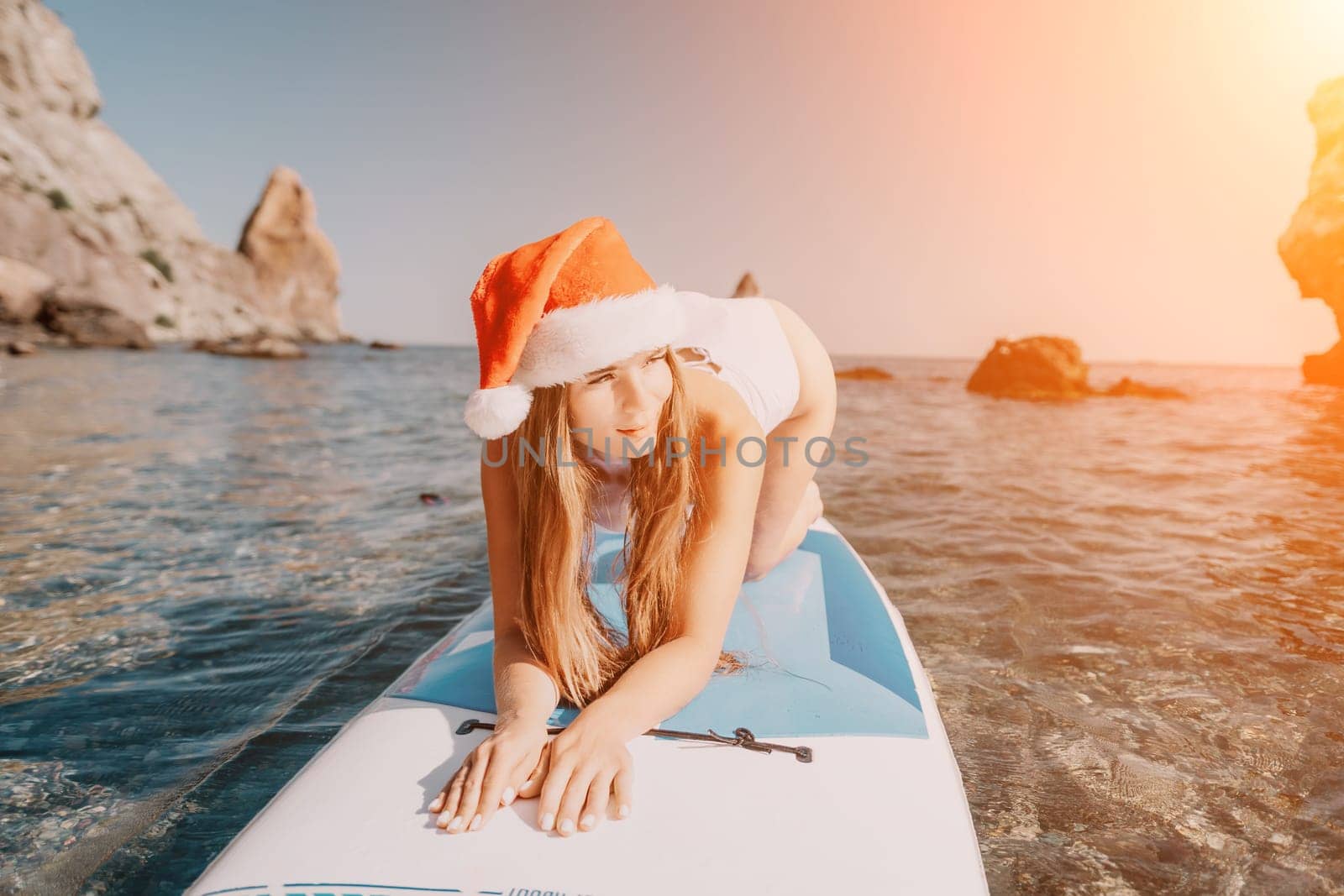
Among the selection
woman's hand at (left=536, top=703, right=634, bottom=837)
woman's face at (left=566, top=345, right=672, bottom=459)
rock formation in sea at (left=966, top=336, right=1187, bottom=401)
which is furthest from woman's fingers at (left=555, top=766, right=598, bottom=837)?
rock formation in sea at (left=966, top=336, right=1187, bottom=401)

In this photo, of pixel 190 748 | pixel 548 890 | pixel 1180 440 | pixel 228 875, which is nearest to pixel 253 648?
pixel 190 748

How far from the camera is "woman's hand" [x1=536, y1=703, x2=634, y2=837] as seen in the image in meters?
1.37

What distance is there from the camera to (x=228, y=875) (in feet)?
4.30

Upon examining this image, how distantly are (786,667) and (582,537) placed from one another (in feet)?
2.41

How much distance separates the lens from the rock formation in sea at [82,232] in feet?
102

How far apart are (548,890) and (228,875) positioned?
630mm

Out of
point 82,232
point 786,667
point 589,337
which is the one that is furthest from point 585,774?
point 82,232

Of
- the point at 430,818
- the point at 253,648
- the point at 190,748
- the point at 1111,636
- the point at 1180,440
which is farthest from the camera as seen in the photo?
the point at 1180,440

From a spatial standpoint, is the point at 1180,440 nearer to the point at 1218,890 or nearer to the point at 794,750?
the point at 1218,890

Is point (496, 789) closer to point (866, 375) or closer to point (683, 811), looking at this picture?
point (683, 811)

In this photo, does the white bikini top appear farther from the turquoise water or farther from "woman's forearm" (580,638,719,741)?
the turquoise water

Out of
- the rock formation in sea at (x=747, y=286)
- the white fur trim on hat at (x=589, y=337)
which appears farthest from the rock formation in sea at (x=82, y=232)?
the white fur trim on hat at (x=589, y=337)

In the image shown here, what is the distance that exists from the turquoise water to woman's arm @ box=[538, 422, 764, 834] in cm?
115

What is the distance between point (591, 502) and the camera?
1.98m
